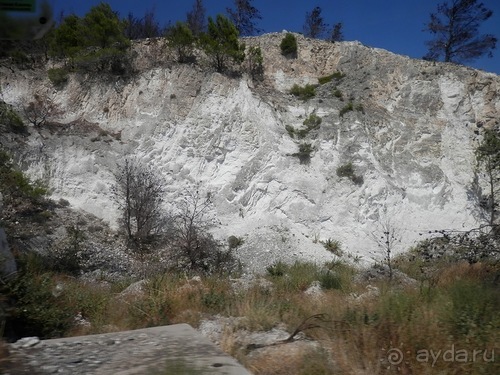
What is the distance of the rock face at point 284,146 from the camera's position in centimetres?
1920

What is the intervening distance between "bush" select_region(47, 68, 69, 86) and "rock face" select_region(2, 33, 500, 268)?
0.42 metres

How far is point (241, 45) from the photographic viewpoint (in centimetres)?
2497

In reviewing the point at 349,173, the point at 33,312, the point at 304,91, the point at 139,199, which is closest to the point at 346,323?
the point at 33,312

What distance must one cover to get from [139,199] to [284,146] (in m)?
7.39

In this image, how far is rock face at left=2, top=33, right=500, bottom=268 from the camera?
63.0ft

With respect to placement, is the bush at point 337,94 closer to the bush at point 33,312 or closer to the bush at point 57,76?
the bush at point 57,76

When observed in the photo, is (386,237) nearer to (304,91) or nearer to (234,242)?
(234,242)

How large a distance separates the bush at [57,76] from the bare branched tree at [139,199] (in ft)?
22.8

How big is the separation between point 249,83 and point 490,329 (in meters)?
21.0

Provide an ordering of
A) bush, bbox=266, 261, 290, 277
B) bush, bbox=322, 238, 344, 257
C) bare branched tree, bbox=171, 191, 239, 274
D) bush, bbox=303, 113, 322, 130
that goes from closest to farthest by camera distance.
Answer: bush, bbox=266, 261, 290, 277
bare branched tree, bbox=171, 191, 239, 274
bush, bbox=322, 238, 344, 257
bush, bbox=303, 113, 322, 130

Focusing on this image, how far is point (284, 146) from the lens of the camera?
2142 cm

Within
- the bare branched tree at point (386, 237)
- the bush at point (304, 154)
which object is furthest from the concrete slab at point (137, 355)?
the bush at point (304, 154)

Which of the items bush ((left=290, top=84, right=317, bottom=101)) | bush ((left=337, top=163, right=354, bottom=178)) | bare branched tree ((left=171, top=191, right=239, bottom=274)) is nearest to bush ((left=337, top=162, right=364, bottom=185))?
bush ((left=337, top=163, right=354, bottom=178))

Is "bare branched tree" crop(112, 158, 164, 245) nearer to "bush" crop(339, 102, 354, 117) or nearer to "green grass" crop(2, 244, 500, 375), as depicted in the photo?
"green grass" crop(2, 244, 500, 375)
